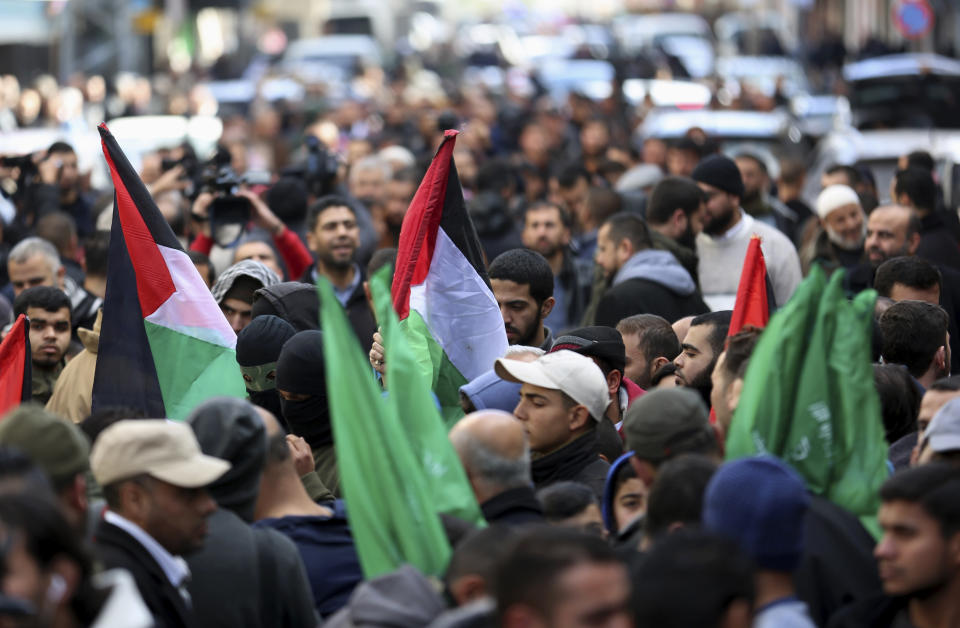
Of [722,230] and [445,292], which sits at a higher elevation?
[445,292]

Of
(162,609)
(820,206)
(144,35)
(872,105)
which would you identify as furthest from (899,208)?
(144,35)

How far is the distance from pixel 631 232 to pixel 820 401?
4.62 metres

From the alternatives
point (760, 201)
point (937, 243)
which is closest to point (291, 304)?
point (937, 243)

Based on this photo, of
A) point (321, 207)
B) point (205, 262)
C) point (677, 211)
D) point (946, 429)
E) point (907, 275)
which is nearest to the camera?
point (946, 429)

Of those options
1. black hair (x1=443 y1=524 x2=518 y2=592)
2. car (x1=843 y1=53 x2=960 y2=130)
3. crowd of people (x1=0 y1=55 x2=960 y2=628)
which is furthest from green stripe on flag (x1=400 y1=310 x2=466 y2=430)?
car (x1=843 y1=53 x2=960 y2=130)

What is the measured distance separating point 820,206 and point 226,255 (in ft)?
12.8

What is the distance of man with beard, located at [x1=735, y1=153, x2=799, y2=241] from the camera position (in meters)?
12.2

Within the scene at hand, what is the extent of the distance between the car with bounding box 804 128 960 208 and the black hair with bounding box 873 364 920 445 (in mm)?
7883

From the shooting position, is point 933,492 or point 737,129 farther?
point 737,129

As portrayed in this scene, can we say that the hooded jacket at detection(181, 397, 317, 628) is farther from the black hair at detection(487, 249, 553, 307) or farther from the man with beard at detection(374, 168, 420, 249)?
the man with beard at detection(374, 168, 420, 249)

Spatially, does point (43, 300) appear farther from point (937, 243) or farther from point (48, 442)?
point (937, 243)

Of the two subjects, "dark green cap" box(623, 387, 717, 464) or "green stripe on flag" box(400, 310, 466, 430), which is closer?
"dark green cap" box(623, 387, 717, 464)

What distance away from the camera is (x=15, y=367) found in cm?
679

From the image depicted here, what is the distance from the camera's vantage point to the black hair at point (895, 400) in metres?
6.31
